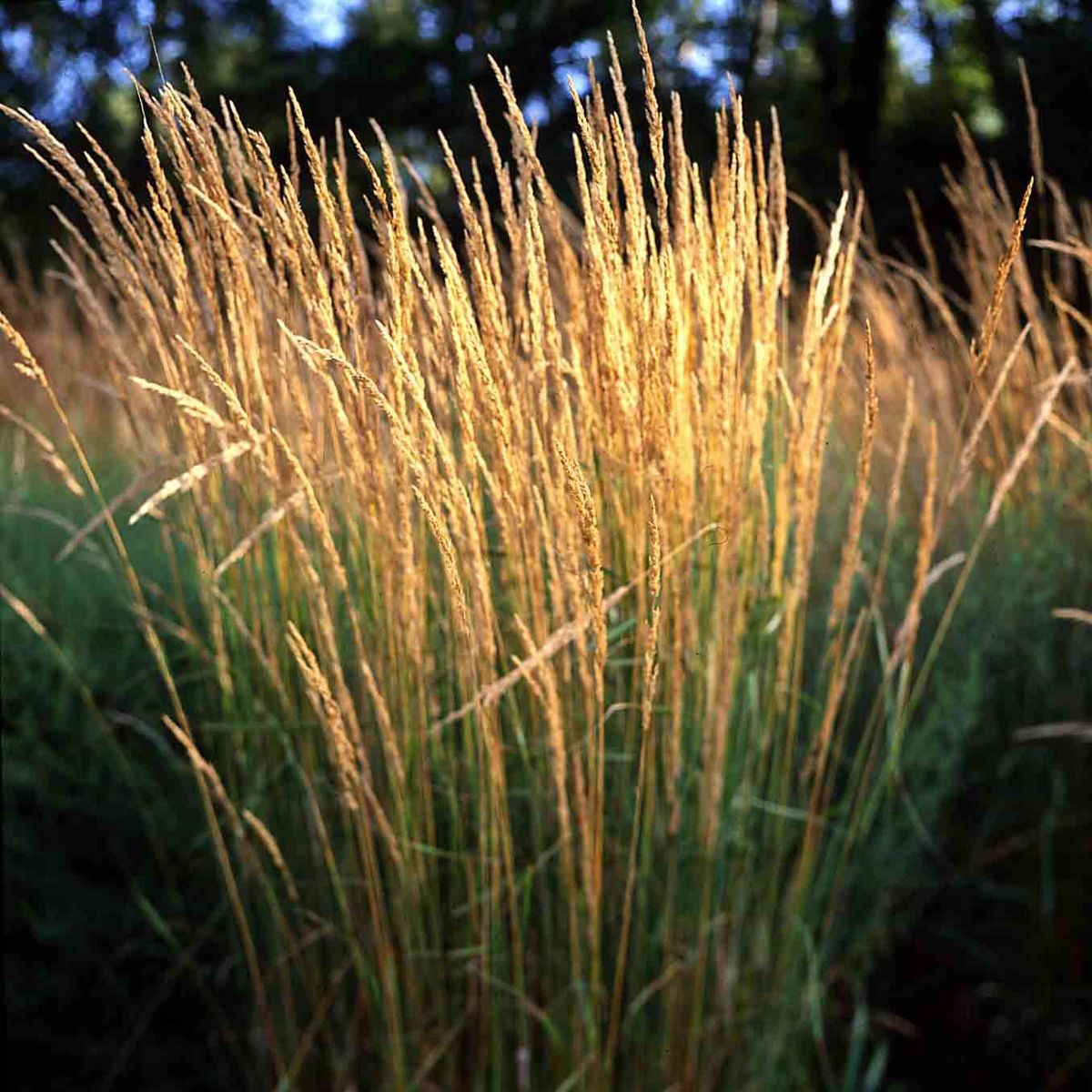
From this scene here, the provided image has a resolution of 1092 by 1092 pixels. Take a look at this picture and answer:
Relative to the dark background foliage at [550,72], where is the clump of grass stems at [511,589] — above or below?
below

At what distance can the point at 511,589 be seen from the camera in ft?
5.77

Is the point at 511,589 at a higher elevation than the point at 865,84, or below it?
below

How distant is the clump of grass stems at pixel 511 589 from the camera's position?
144 centimetres

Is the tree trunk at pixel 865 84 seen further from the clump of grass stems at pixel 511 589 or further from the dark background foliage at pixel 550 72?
the clump of grass stems at pixel 511 589

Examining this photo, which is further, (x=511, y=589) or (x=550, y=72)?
(x=550, y=72)

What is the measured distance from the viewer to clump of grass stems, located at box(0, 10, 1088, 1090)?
4.72 ft

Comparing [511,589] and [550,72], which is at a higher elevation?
[550,72]

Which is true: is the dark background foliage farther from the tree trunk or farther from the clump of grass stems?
the clump of grass stems

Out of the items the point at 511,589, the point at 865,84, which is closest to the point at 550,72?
the point at 865,84

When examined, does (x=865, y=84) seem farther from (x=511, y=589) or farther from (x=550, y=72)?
(x=511, y=589)

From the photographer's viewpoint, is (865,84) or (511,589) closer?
(511,589)

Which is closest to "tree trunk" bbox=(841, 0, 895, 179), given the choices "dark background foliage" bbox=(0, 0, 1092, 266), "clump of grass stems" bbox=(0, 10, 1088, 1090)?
"dark background foliage" bbox=(0, 0, 1092, 266)

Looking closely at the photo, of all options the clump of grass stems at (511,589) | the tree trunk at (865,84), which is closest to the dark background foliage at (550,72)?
the tree trunk at (865,84)

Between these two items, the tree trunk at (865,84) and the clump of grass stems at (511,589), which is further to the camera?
the tree trunk at (865,84)
